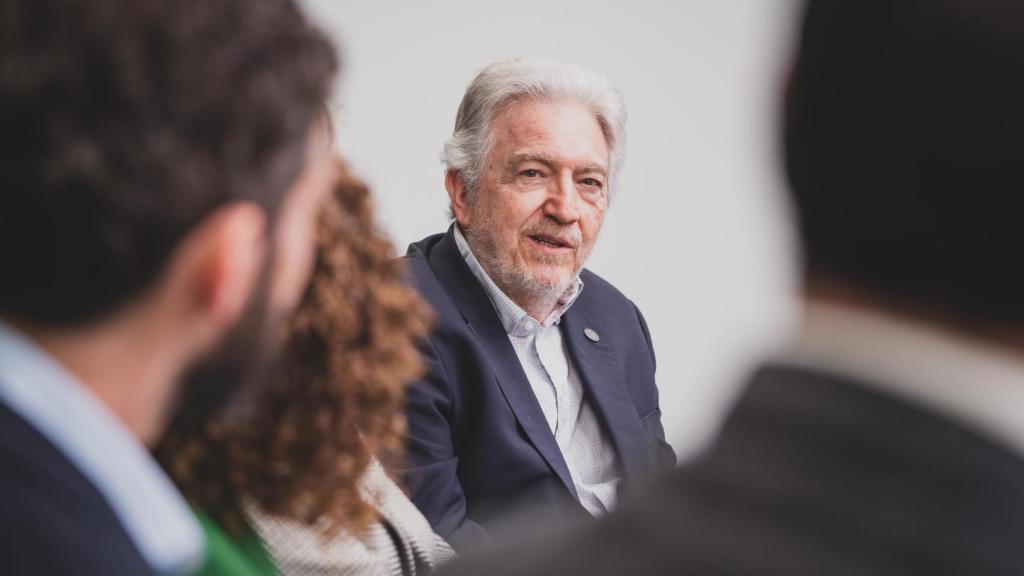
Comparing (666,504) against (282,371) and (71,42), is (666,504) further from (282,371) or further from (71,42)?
(282,371)

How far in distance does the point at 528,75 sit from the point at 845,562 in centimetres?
185

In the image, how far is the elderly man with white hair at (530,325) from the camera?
1.92 m

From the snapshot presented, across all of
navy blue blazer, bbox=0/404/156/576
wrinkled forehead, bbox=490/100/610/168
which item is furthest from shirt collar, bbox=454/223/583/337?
navy blue blazer, bbox=0/404/156/576

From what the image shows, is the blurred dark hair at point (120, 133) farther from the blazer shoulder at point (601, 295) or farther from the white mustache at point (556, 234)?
the blazer shoulder at point (601, 295)

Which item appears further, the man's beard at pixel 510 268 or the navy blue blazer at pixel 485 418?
the man's beard at pixel 510 268

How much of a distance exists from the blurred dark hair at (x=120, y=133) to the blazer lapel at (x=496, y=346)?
4.18ft

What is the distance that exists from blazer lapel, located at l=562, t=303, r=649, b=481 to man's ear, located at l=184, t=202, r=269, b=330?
1430 millimetres

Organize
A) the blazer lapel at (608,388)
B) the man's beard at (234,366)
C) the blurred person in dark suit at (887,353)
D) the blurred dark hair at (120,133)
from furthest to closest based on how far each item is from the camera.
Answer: the blazer lapel at (608,388) < the man's beard at (234,366) < the blurred dark hair at (120,133) < the blurred person in dark suit at (887,353)

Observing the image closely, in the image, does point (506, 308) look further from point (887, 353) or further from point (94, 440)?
point (887, 353)

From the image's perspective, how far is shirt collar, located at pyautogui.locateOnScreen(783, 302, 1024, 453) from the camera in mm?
525

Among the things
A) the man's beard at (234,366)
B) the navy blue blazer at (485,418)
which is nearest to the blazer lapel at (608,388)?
the navy blue blazer at (485,418)

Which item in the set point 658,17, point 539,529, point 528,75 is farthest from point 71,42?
point 658,17

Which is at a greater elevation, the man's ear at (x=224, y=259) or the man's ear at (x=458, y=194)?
the man's ear at (x=458, y=194)

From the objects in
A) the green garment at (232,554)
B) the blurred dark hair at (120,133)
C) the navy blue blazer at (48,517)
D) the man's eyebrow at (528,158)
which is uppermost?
the man's eyebrow at (528,158)
